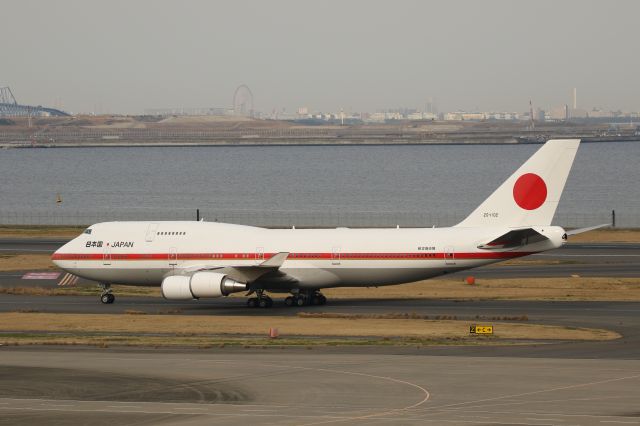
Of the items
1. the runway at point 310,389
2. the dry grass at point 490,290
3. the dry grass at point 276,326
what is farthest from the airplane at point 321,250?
the runway at point 310,389

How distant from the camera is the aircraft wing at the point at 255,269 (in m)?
62.3

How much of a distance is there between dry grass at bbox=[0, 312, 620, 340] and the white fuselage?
4.93 m

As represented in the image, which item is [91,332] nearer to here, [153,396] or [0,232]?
[153,396]

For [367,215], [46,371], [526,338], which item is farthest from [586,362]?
[367,215]

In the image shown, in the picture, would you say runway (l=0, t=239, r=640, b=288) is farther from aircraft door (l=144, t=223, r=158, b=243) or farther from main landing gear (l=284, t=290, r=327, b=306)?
main landing gear (l=284, t=290, r=327, b=306)

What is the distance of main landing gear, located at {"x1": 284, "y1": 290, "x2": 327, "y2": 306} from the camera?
211 feet

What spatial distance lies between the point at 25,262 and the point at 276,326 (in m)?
38.0

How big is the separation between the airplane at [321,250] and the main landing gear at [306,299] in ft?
0.18

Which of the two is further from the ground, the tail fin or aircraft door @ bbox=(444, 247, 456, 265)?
the tail fin

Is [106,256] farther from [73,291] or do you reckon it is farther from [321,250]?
[321,250]

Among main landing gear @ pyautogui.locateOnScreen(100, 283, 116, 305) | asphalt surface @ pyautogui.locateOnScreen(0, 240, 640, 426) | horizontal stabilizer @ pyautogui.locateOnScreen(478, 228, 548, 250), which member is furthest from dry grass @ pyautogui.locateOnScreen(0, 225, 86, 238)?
asphalt surface @ pyautogui.locateOnScreen(0, 240, 640, 426)

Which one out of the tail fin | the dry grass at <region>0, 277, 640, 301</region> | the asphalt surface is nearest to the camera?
the asphalt surface

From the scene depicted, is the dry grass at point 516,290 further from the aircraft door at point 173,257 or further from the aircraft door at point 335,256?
the aircraft door at point 173,257

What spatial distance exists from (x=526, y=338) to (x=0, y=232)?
3070 inches
